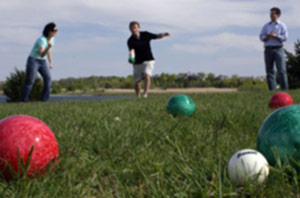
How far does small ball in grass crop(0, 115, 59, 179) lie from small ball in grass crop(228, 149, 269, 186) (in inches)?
46.8

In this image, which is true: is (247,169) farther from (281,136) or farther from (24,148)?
(24,148)

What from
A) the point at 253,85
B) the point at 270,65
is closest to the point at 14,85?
the point at 270,65

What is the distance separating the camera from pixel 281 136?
235 cm

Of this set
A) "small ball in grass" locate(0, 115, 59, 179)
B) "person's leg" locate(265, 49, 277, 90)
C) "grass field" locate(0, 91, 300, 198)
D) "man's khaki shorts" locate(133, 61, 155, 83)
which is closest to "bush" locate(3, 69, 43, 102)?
"man's khaki shorts" locate(133, 61, 155, 83)

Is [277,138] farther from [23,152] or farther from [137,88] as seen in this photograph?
[137,88]

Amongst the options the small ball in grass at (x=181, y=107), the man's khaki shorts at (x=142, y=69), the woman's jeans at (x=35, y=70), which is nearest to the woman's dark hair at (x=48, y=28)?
the woman's jeans at (x=35, y=70)

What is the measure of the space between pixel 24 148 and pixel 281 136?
166 centimetres

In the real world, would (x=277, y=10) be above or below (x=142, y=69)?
above

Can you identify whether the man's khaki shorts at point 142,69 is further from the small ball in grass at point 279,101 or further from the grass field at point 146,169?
the grass field at point 146,169

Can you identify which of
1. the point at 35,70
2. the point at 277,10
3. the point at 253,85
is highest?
the point at 277,10

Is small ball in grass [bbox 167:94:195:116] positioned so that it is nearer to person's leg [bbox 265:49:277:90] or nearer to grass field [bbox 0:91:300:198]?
grass field [bbox 0:91:300:198]

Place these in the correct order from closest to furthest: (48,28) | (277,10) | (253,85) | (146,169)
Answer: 1. (146,169)
2. (48,28)
3. (277,10)
4. (253,85)

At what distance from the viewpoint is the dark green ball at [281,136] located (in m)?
2.31

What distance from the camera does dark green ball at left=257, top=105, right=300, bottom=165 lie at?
2312mm
